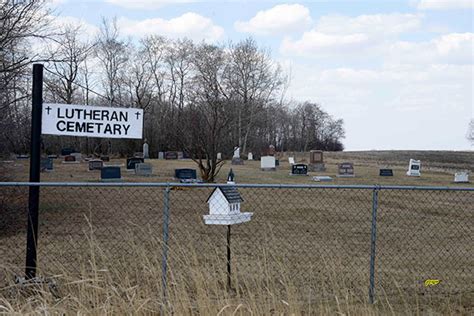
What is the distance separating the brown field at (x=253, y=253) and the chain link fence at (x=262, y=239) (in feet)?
0.13

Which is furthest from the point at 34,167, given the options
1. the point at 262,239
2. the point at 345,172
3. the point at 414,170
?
the point at 414,170

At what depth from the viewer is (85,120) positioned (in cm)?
618

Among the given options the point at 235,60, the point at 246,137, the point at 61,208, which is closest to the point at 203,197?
the point at 61,208

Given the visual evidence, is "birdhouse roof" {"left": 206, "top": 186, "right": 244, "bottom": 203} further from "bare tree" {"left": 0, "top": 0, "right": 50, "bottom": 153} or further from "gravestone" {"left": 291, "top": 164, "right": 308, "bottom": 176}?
"gravestone" {"left": 291, "top": 164, "right": 308, "bottom": 176}

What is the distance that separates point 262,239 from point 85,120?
19.3ft

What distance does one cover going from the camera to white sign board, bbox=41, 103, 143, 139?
6.17m

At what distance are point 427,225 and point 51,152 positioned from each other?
126 ft

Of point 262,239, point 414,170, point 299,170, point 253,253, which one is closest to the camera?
point 253,253

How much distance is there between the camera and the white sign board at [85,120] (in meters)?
6.17

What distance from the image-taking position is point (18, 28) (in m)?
14.3

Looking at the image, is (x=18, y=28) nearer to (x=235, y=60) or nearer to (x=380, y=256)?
(x=380, y=256)

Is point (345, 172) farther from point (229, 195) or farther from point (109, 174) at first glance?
point (229, 195)

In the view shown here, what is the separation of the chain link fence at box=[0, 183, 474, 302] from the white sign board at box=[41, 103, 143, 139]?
649mm

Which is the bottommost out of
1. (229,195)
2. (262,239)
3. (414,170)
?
(262,239)
